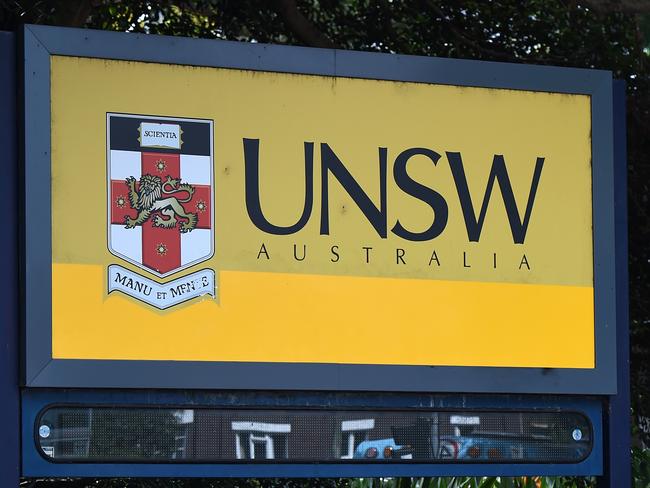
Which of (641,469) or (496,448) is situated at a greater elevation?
(496,448)

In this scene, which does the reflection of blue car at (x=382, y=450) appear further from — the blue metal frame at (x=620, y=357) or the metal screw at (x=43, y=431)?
the metal screw at (x=43, y=431)

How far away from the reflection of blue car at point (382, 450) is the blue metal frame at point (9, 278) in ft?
4.82

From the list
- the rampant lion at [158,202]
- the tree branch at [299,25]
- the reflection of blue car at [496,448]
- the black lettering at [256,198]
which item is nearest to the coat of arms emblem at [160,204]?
the rampant lion at [158,202]

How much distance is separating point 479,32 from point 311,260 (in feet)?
14.3

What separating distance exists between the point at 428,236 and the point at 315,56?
0.97 metres

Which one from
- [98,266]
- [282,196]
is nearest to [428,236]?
[282,196]

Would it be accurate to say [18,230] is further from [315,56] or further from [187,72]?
[315,56]

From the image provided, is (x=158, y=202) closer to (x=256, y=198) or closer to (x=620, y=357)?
(x=256, y=198)

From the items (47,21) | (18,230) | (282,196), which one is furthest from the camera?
(47,21)

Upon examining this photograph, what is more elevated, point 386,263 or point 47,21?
point 47,21

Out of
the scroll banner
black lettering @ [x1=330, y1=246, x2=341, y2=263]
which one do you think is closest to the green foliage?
black lettering @ [x1=330, y1=246, x2=341, y2=263]

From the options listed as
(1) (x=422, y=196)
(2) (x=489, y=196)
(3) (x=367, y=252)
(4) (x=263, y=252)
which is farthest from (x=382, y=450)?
(2) (x=489, y=196)

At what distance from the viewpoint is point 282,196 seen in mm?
5629

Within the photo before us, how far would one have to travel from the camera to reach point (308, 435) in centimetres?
552
